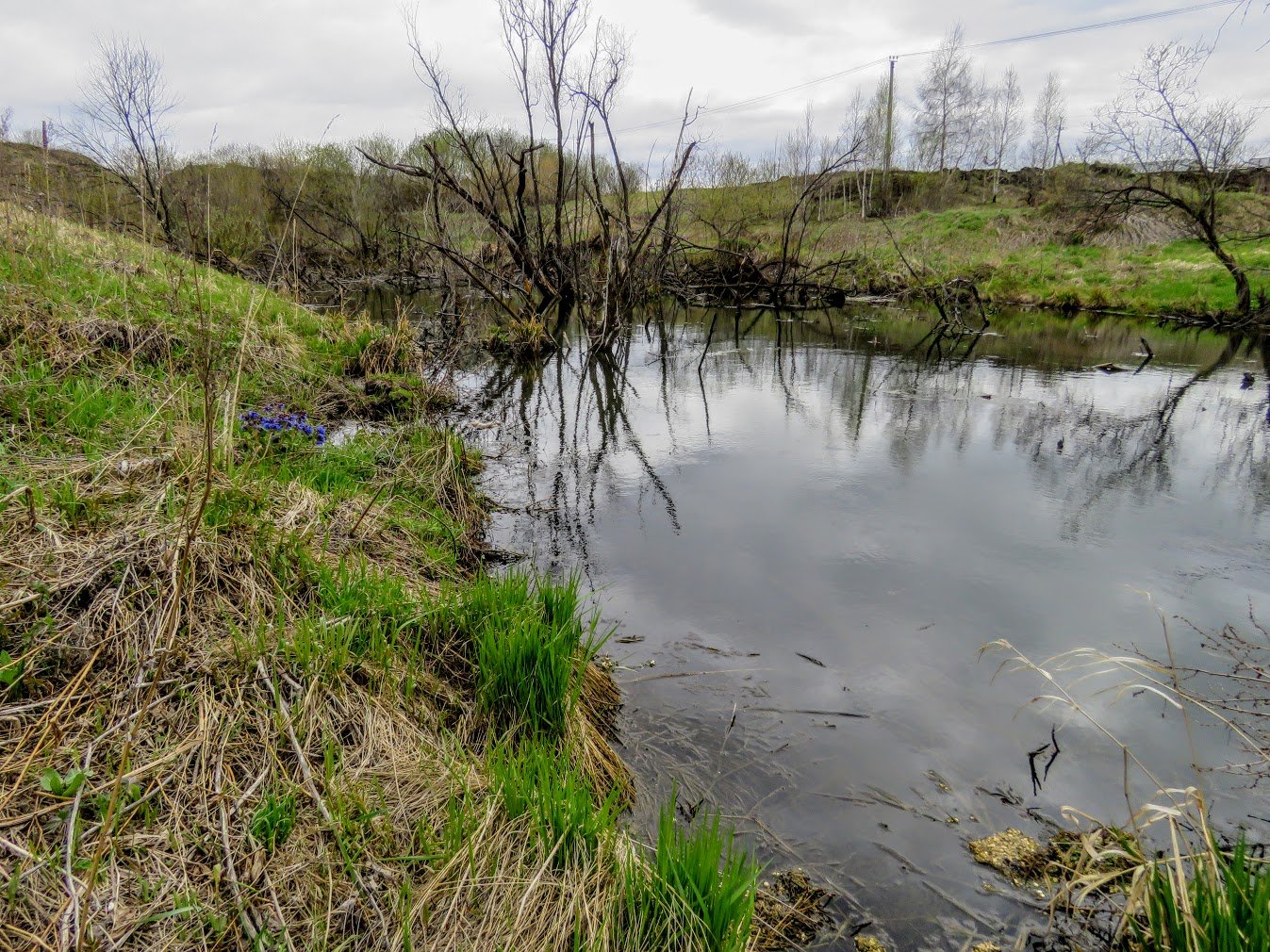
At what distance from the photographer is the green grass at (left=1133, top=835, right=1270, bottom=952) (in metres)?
1.51

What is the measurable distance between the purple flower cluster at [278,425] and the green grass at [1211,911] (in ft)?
15.1

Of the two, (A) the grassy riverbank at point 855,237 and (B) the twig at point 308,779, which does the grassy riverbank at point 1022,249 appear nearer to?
A: (A) the grassy riverbank at point 855,237

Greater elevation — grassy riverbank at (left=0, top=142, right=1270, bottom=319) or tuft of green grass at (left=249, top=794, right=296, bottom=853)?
grassy riverbank at (left=0, top=142, right=1270, bottom=319)

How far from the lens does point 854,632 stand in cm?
379

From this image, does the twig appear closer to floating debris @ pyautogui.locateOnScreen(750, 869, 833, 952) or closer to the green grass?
floating debris @ pyautogui.locateOnScreen(750, 869, 833, 952)

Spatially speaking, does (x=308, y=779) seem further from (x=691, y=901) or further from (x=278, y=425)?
(x=278, y=425)

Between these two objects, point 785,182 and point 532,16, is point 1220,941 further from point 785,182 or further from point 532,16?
point 785,182

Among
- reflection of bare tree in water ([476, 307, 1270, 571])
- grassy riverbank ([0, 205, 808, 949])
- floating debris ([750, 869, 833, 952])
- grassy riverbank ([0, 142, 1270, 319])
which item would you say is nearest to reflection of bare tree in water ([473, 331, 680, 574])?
reflection of bare tree in water ([476, 307, 1270, 571])

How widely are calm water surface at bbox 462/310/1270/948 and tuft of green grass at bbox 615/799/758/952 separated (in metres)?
0.60

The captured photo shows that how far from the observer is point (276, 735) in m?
2.09

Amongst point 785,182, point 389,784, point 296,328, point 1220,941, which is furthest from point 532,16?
point 785,182

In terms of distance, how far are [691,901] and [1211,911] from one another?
122cm

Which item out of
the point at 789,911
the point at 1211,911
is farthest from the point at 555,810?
the point at 1211,911

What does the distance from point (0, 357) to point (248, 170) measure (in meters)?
26.5
